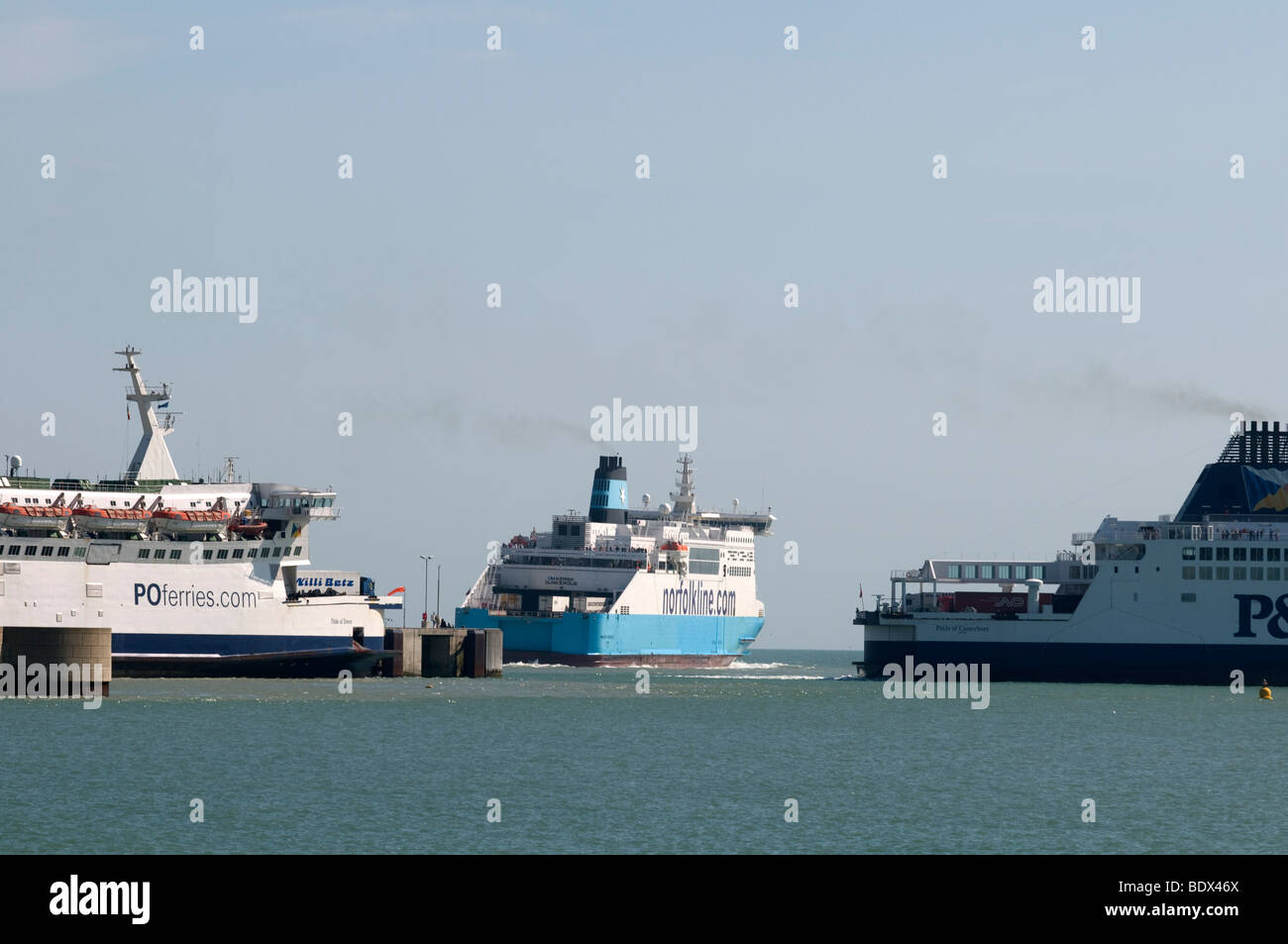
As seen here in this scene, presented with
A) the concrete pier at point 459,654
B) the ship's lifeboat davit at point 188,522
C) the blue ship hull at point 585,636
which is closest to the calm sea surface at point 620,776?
the ship's lifeboat davit at point 188,522

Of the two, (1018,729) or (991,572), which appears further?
(991,572)

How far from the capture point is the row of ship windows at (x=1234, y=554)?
266 feet

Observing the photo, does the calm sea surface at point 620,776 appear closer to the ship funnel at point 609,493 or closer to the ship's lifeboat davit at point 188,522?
the ship's lifeboat davit at point 188,522

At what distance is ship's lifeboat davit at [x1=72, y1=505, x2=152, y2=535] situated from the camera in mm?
70312

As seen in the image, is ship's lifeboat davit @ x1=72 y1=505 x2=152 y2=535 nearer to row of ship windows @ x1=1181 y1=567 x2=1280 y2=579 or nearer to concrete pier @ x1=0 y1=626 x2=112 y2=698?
concrete pier @ x1=0 y1=626 x2=112 y2=698

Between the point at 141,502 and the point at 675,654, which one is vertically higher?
the point at 141,502

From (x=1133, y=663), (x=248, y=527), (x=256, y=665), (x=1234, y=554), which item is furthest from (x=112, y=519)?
(x=1234, y=554)

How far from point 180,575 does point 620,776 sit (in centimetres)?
3389
